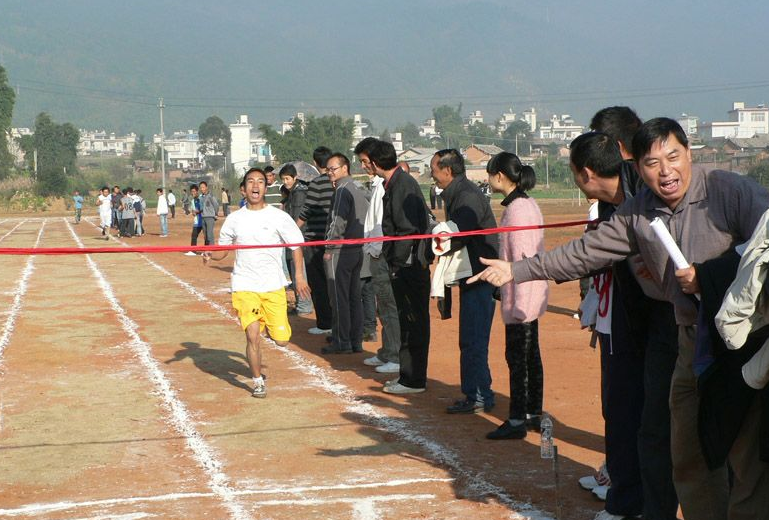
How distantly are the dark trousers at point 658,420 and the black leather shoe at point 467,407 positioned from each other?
3319 mm

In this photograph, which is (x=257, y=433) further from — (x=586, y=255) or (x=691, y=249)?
(x=691, y=249)

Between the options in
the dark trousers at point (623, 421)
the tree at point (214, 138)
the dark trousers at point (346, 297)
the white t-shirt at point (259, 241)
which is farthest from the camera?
the tree at point (214, 138)

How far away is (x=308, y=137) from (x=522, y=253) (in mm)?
107910

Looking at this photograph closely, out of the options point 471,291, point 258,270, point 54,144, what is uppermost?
point 54,144

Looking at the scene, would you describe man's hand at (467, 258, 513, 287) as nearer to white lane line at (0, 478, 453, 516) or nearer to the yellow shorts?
white lane line at (0, 478, 453, 516)

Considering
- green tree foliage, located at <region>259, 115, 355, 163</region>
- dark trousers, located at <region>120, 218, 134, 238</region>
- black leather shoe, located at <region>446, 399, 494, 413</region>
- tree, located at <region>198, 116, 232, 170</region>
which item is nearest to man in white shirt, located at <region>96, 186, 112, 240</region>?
dark trousers, located at <region>120, 218, 134, 238</region>

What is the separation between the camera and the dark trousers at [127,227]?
38031 millimetres

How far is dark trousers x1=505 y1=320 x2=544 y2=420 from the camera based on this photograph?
294 inches

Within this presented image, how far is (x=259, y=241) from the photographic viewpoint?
921 centimetres

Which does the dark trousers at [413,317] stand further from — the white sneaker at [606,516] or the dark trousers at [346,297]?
the white sneaker at [606,516]

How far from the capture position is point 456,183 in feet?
28.0

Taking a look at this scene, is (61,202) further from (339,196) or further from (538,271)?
(538,271)

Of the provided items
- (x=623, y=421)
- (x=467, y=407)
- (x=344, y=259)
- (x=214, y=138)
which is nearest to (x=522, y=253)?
(x=467, y=407)

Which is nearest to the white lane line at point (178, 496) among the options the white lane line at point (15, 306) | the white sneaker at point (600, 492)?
the white sneaker at point (600, 492)
